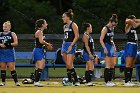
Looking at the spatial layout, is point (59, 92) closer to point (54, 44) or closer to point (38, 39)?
Answer: point (38, 39)

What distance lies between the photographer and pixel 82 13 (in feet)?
132

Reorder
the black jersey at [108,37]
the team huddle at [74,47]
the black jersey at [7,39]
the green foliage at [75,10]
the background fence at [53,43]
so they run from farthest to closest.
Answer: the green foliage at [75,10], the background fence at [53,43], the black jersey at [7,39], the black jersey at [108,37], the team huddle at [74,47]

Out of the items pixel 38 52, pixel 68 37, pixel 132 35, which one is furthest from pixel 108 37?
pixel 38 52

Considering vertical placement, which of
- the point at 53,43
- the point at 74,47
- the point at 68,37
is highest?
the point at 68,37

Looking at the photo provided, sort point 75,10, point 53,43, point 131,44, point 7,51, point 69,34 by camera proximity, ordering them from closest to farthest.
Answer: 1. point 69,34
2. point 131,44
3. point 7,51
4. point 53,43
5. point 75,10

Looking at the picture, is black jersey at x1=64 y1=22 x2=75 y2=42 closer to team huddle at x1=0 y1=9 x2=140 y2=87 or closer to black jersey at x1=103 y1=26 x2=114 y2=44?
team huddle at x1=0 y1=9 x2=140 y2=87

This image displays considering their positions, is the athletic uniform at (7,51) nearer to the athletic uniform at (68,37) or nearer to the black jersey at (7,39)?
the black jersey at (7,39)

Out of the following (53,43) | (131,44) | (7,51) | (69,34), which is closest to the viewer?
(69,34)

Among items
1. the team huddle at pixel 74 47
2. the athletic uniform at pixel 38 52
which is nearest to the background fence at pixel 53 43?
the team huddle at pixel 74 47

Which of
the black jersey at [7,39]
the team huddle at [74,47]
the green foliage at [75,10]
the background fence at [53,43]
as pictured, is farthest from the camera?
the green foliage at [75,10]

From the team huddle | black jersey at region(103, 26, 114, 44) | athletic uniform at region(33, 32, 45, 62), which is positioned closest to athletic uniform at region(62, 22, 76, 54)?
the team huddle

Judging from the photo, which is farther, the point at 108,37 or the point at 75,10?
the point at 75,10

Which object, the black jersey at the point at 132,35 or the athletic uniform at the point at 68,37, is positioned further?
the black jersey at the point at 132,35

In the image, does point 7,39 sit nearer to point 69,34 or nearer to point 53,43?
point 69,34
